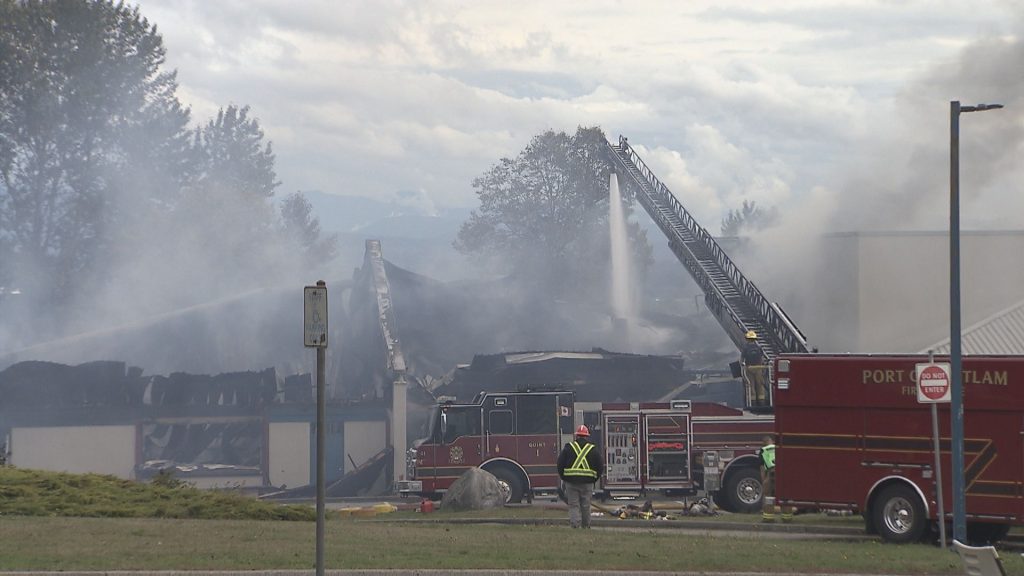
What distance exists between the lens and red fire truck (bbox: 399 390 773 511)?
1000 inches

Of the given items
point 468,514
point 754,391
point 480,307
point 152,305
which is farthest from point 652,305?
point 468,514

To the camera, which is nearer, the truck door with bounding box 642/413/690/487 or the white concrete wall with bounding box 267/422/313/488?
the truck door with bounding box 642/413/690/487

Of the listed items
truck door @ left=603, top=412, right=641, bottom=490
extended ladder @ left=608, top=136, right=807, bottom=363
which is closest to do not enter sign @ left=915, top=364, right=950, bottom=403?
truck door @ left=603, top=412, right=641, bottom=490

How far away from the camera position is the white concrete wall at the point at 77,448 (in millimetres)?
36438

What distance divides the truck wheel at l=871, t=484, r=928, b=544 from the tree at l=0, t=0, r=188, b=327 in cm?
5098

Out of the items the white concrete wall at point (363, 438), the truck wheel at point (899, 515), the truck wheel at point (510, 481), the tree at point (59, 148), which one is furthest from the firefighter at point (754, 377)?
the tree at point (59, 148)

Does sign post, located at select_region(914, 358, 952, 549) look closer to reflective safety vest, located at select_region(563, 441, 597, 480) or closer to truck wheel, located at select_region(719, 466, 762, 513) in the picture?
reflective safety vest, located at select_region(563, 441, 597, 480)

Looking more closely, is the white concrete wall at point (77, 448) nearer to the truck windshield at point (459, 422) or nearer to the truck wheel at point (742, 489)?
the truck windshield at point (459, 422)

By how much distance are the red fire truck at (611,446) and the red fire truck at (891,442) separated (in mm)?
5898

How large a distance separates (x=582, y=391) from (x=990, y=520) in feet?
74.0

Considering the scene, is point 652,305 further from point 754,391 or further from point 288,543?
point 288,543

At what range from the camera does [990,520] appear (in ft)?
55.6

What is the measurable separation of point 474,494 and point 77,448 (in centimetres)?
1823

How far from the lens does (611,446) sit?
2673 centimetres
